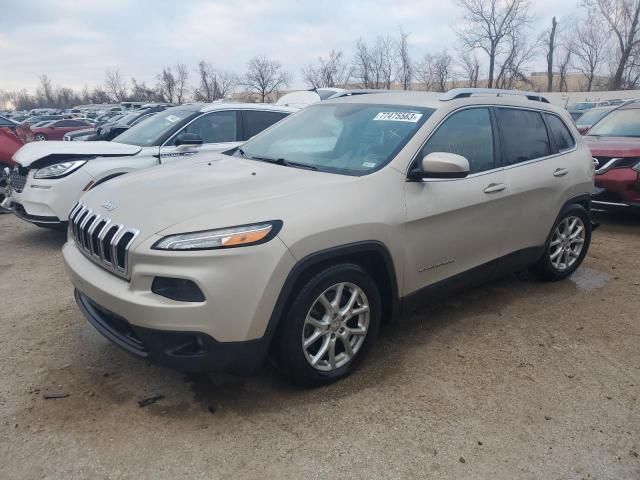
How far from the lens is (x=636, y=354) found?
3.55 m

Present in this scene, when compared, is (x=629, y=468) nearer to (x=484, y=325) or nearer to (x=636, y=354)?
(x=636, y=354)

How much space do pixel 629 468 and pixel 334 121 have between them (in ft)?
9.36

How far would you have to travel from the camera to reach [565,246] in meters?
4.84

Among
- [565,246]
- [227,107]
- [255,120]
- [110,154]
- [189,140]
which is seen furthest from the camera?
[255,120]

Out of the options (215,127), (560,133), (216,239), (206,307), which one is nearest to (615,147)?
(560,133)

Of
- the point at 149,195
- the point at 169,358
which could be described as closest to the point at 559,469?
the point at 169,358

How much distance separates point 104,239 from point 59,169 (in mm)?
3648

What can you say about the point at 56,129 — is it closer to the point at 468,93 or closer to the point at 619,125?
the point at 619,125

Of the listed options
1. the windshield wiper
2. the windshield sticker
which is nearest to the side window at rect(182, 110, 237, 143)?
the windshield wiper

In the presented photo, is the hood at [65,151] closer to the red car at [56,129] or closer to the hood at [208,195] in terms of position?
the hood at [208,195]

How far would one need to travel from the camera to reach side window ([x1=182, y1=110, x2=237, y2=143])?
21.4ft

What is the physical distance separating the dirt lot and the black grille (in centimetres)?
263

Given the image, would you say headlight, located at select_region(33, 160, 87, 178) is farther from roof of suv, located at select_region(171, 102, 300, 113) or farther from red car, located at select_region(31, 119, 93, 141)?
red car, located at select_region(31, 119, 93, 141)

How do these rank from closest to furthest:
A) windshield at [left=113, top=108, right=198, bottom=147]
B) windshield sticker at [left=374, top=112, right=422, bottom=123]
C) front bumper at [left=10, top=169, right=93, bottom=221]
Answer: windshield sticker at [left=374, top=112, right=422, bottom=123]
front bumper at [left=10, top=169, right=93, bottom=221]
windshield at [left=113, top=108, right=198, bottom=147]
